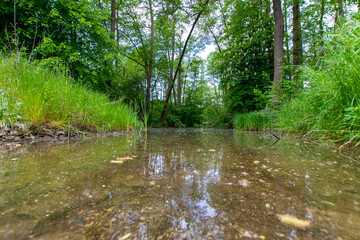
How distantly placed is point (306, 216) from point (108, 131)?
11.8 feet

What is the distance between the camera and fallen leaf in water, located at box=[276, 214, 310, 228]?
1.47ft

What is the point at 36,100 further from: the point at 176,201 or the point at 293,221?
the point at 293,221

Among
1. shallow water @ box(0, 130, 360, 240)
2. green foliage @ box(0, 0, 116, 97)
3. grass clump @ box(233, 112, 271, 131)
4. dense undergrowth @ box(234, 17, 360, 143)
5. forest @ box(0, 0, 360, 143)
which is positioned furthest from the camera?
grass clump @ box(233, 112, 271, 131)

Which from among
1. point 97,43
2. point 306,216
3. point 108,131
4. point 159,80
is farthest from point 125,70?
point 306,216

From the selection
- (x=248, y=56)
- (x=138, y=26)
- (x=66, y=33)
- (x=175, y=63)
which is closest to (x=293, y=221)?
(x=66, y=33)

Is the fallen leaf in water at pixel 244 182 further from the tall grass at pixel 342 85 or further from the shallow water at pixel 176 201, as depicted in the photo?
the tall grass at pixel 342 85

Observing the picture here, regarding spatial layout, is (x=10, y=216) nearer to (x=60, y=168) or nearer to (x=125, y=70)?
(x=60, y=168)

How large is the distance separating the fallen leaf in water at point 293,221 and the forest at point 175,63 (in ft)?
3.48

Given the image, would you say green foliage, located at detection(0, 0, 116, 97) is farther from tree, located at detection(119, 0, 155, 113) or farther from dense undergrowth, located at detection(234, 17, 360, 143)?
dense undergrowth, located at detection(234, 17, 360, 143)

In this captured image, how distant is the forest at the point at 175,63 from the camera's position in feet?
5.28

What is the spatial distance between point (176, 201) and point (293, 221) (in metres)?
0.37

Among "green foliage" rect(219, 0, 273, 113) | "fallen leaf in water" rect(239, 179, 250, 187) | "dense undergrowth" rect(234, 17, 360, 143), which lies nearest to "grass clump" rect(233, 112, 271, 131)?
"green foliage" rect(219, 0, 273, 113)

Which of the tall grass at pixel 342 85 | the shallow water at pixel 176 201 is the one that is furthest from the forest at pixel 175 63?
the shallow water at pixel 176 201

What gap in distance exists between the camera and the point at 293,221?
47cm
